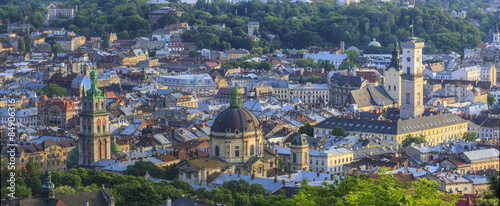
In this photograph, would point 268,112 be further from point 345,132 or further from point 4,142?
point 4,142

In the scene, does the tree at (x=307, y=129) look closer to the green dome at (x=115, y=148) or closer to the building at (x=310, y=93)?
the green dome at (x=115, y=148)

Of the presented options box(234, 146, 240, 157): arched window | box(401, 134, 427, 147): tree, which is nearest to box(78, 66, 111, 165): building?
box(234, 146, 240, 157): arched window

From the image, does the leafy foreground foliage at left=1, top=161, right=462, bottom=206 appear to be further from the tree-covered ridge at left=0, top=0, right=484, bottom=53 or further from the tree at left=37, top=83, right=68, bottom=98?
the tree-covered ridge at left=0, top=0, right=484, bottom=53

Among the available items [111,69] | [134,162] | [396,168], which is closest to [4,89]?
[111,69]

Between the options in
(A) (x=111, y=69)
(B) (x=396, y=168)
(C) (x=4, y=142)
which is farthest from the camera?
(A) (x=111, y=69)

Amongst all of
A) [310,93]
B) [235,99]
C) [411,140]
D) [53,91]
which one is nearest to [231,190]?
[235,99]

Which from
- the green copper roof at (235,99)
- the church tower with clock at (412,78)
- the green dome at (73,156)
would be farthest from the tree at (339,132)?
the green dome at (73,156)
